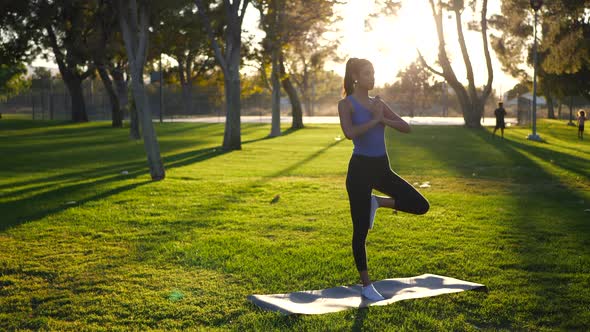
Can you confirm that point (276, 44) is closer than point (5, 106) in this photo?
Yes

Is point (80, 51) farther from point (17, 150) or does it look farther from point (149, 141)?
point (149, 141)

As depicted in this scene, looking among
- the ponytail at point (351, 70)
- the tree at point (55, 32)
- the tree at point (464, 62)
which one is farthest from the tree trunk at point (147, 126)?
the tree at point (464, 62)

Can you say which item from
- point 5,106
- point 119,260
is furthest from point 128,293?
point 5,106

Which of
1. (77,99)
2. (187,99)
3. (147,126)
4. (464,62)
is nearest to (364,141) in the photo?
(147,126)

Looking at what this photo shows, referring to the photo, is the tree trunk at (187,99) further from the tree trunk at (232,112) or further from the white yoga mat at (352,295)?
the white yoga mat at (352,295)

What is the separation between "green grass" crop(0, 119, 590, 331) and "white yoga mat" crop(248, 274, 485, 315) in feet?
0.46

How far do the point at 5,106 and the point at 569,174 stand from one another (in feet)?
253

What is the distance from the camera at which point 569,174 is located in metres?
15.9

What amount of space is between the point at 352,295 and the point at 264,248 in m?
2.21

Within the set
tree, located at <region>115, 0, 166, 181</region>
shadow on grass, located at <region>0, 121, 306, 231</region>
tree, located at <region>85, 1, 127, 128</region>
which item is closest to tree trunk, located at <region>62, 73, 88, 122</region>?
tree, located at <region>85, 1, 127, 128</region>

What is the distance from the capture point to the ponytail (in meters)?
5.76

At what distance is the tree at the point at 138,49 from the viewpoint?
1434cm

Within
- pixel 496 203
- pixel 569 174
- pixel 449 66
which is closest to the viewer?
pixel 496 203

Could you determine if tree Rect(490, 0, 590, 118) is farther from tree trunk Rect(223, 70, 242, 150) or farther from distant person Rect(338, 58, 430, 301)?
distant person Rect(338, 58, 430, 301)
